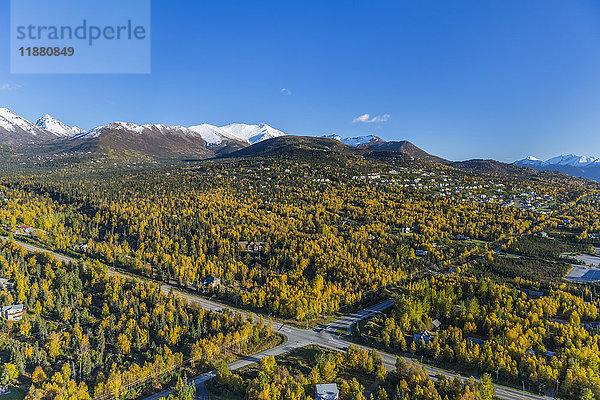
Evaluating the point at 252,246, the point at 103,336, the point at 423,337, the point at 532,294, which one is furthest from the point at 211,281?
the point at 532,294

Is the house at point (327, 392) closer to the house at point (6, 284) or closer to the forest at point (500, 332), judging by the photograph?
the forest at point (500, 332)

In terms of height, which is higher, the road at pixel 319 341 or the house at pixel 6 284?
the house at pixel 6 284

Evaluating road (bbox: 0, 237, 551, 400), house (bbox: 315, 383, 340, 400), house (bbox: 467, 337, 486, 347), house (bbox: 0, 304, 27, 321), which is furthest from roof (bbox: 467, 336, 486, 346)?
house (bbox: 0, 304, 27, 321)

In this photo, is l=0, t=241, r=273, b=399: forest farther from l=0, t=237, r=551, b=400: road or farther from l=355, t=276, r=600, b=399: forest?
l=355, t=276, r=600, b=399: forest

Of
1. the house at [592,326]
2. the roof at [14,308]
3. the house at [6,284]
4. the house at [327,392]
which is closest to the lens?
the house at [327,392]

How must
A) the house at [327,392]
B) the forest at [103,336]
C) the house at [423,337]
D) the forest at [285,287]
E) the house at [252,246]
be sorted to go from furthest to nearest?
the house at [252,246]
the house at [423,337]
the forest at [285,287]
the forest at [103,336]
the house at [327,392]

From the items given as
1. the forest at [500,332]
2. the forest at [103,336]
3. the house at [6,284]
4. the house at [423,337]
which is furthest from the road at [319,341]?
the house at [6,284]

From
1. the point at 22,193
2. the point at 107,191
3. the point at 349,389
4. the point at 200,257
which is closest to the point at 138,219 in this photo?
the point at 200,257

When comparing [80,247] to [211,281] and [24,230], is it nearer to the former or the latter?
[24,230]
